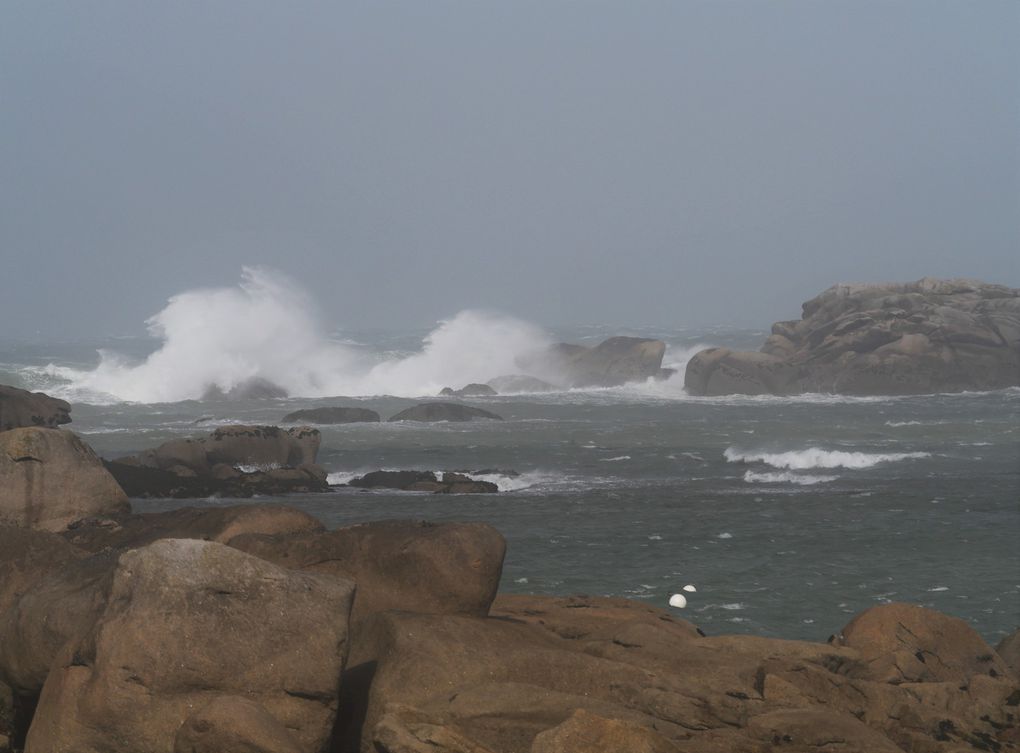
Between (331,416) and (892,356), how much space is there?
29.6m

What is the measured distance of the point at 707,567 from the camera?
63.7ft

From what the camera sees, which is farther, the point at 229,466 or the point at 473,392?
the point at 473,392

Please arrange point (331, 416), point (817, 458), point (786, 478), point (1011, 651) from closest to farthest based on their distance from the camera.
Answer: point (1011, 651) → point (786, 478) → point (817, 458) → point (331, 416)

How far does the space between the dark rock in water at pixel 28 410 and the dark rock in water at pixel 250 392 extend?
33607 millimetres

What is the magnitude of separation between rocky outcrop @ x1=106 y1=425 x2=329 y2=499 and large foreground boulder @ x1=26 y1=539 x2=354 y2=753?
20.1m

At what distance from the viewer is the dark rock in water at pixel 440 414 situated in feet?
166

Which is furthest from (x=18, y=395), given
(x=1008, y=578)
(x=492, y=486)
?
(x=1008, y=578)

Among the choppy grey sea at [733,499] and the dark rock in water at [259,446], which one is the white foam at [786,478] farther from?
the dark rock in water at [259,446]

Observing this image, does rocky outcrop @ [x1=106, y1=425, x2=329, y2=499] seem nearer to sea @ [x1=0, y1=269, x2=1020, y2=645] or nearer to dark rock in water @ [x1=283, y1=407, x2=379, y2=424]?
sea @ [x1=0, y1=269, x2=1020, y2=645]

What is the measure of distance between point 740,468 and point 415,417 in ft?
67.2

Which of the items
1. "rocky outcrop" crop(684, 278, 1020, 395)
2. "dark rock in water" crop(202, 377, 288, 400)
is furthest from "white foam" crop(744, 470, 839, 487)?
"dark rock in water" crop(202, 377, 288, 400)

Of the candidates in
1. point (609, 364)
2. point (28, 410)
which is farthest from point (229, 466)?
point (609, 364)

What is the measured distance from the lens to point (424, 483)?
95.4 feet

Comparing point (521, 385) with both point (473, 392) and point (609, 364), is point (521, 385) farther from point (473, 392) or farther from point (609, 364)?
point (609, 364)
